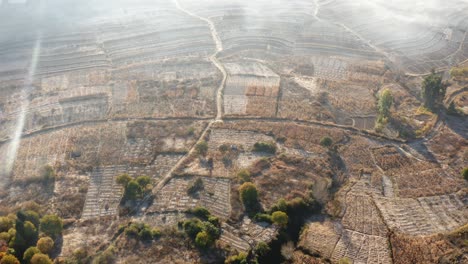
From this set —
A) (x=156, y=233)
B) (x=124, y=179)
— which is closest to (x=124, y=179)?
(x=124, y=179)

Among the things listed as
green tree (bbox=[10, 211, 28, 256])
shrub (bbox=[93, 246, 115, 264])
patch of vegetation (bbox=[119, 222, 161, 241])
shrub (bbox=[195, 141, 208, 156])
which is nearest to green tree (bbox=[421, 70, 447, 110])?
shrub (bbox=[195, 141, 208, 156])

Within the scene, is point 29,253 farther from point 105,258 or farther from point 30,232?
point 105,258

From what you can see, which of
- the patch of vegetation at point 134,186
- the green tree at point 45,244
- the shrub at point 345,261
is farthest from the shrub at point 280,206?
the green tree at point 45,244

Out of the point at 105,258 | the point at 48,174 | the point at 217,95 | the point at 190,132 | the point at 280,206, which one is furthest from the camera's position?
the point at 217,95

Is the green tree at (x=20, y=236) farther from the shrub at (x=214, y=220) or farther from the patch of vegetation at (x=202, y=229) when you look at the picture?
the shrub at (x=214, y=220)

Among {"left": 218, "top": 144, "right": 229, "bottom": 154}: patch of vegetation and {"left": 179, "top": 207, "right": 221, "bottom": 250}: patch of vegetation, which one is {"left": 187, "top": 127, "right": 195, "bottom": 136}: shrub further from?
{"left": 179, "top": 207, "right": 221, "bottom": 250}: patch of vegetation

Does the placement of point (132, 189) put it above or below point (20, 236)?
above

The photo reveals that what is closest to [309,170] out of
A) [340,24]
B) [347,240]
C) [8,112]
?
[347,240]
